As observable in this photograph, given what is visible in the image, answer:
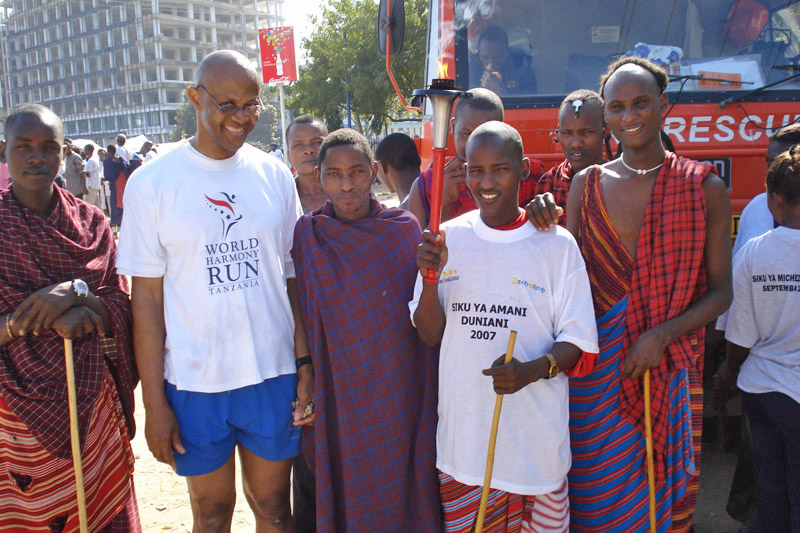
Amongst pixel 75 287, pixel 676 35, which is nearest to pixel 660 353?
pixel 75 287

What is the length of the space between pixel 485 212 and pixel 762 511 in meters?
1.76

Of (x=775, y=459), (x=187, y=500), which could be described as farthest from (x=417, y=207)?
(x=187, y=500)

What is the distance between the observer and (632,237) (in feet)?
7.63

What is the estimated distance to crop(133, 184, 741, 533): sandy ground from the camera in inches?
129

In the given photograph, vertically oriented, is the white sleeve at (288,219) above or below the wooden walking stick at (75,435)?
above

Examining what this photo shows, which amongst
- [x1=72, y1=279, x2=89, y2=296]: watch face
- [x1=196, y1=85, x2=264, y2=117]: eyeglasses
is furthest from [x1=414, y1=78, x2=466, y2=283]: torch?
[x1=72, y1=279, x2=89, y2=296]: watch face

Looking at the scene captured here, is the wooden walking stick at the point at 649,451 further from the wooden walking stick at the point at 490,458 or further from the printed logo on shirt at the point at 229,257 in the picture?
the printed logo on shirt at the point at 229,257

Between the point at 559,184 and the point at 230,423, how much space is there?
5.72ft

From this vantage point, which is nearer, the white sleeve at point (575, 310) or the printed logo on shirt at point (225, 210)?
the white sleeve at point (575, 310)

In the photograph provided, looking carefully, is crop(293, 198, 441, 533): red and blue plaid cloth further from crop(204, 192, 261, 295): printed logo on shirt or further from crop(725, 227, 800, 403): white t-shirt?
crop(725, 227, 800, 403): white t-shirt

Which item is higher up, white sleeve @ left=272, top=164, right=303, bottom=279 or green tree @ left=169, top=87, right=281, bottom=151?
green tree @ left=169, top=87, right=281, bottom=151

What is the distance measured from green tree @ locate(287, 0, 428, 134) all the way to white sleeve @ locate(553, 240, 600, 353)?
62.3 ft

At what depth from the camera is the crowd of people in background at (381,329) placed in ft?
6.92

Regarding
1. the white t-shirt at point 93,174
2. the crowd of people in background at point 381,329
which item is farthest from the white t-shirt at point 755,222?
the white t-shirt at point 93,174
